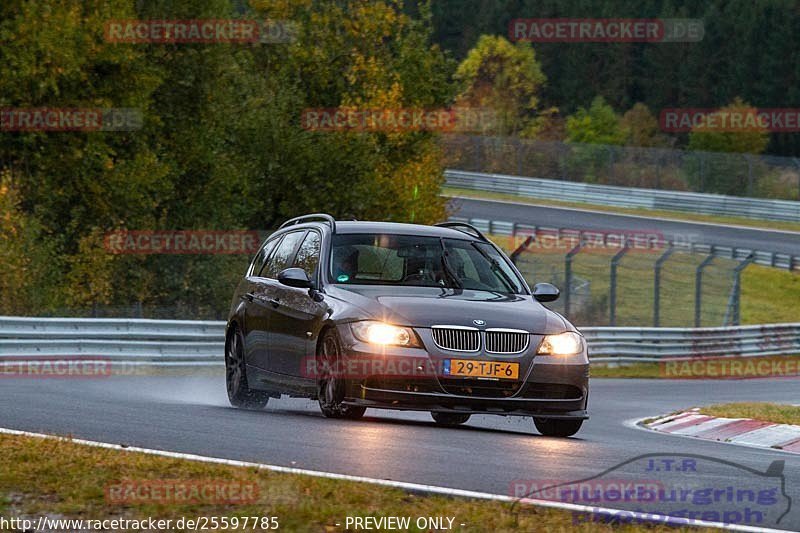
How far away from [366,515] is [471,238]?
6.35 m

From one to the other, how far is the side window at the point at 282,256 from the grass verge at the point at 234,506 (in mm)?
5012

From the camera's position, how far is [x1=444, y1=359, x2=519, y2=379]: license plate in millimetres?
10977

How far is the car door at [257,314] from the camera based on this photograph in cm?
1305

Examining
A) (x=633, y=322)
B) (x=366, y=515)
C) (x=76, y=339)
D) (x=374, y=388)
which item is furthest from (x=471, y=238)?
(x=633, y=322)

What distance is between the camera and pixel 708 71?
10281 cm

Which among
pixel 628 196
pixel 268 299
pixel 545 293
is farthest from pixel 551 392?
pixel 628 196

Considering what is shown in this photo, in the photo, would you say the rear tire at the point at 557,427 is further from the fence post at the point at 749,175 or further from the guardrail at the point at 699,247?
the fence post at the point at 749,175

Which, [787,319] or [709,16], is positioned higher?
[709,16]

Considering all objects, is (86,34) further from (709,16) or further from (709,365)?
(709,16)

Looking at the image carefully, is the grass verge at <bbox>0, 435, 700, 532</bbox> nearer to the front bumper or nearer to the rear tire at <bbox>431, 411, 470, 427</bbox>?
the front bumper

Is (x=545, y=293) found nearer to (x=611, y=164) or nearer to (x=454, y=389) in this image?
(x=454, y=389)

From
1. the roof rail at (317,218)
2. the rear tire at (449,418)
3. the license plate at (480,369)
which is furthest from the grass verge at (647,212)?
the license plate at (480,369)

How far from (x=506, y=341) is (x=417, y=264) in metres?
1.43

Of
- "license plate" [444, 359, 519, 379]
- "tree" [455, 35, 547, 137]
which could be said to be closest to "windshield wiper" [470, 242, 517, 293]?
"license plate" [444, 359, 519, 379]
